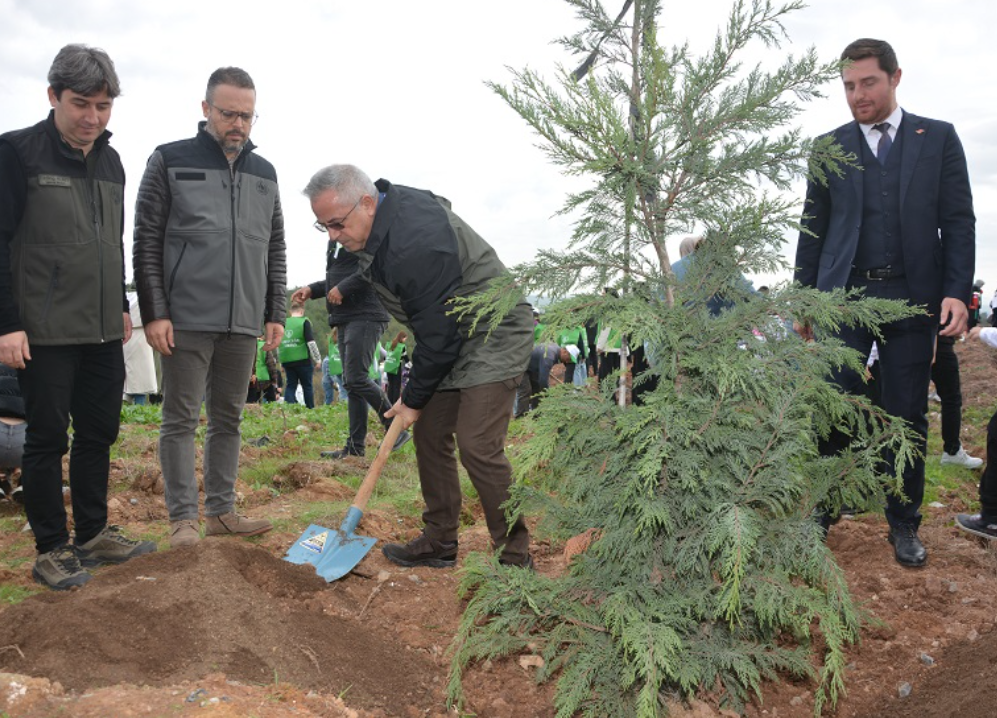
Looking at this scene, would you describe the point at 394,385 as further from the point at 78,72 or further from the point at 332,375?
the point at 78,72

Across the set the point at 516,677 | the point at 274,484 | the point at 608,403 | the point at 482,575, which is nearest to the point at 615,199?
the point at 608,403

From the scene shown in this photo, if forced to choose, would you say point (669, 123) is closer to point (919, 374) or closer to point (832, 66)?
point (832, 66)

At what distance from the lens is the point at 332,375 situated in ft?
43.0

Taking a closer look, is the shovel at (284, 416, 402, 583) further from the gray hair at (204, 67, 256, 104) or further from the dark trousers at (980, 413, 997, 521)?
the dark trousers at (980, 413, 997, 521)

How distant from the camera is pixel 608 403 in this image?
2842 millimetres

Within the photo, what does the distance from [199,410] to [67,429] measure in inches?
24.2

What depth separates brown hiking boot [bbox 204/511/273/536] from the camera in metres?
4.41

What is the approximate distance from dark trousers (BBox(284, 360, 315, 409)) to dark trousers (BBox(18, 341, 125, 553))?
7.29 metres

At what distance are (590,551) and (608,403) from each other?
1.93 ft

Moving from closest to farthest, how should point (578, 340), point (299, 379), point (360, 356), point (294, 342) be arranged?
point (360, 356) → point (294, 342) → point (299, 379) → point (578, 340)

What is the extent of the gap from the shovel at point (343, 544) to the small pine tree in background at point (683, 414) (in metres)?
1.11

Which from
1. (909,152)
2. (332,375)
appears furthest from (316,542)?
(332,375)

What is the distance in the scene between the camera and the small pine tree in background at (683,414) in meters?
2.63

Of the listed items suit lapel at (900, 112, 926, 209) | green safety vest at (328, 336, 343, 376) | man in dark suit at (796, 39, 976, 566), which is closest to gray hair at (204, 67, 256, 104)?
man in dark suit at (796, 39, 976, 566)
